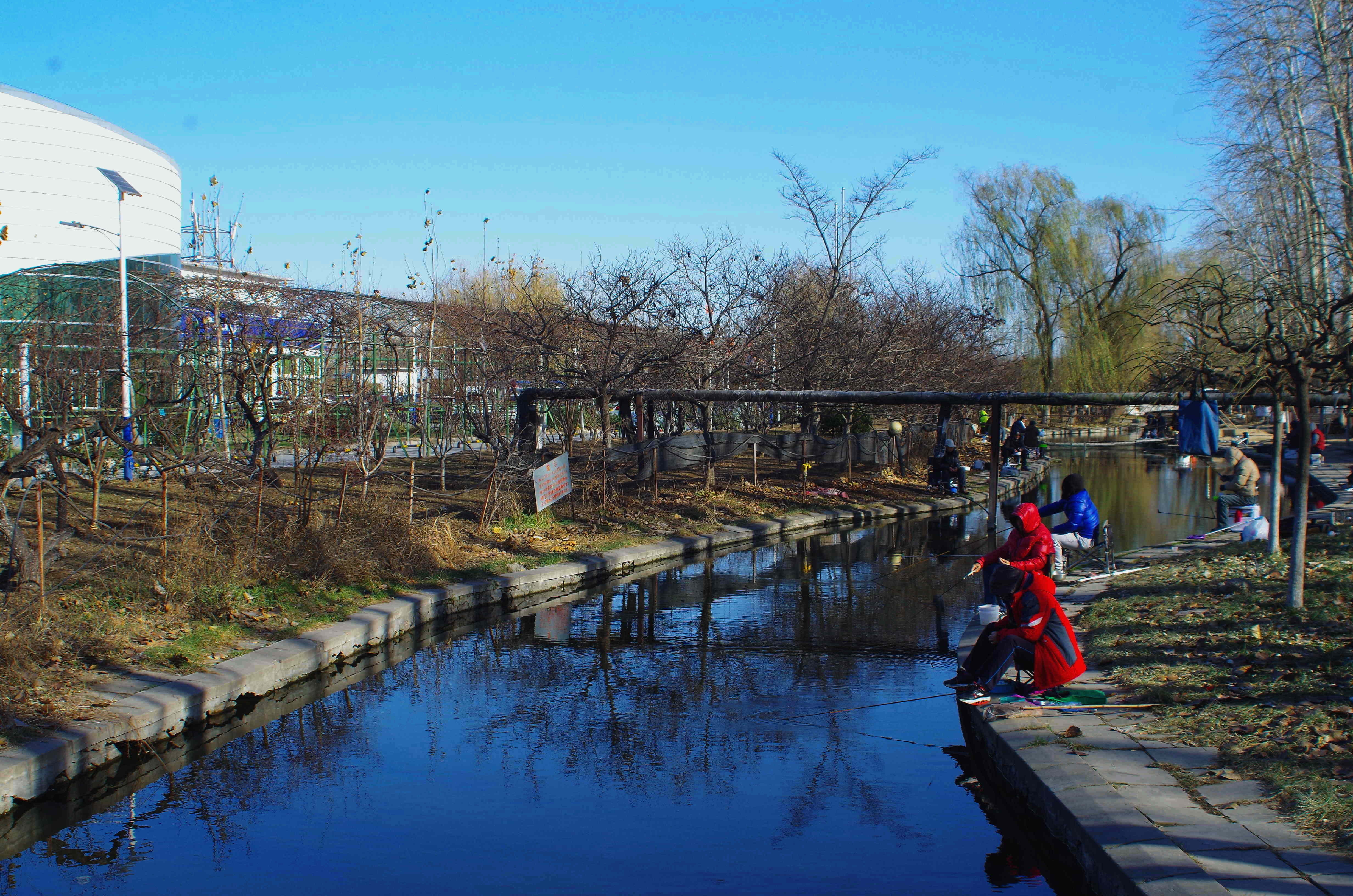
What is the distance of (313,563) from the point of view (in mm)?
11961

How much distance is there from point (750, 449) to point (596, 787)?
19.6 metres

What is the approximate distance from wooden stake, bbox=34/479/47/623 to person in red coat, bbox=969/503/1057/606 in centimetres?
754

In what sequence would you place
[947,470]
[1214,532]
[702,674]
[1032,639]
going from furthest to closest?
[947,470], [1214,532], [702,674], [1032,639]

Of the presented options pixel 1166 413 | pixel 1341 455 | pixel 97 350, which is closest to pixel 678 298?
pixel 97 350

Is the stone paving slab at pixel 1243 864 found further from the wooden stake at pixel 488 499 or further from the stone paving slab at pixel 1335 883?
the wooden stake at pixel 488 499

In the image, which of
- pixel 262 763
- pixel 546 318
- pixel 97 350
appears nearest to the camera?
pixel 262 763

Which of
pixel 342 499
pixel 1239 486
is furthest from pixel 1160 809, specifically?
pixel 1239 486

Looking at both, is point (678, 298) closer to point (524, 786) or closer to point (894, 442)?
point (894, 442)

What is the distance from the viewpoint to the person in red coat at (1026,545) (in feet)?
26.3

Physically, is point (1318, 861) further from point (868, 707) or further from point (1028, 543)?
point (868, 707)

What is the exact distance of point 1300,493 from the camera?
9.36m

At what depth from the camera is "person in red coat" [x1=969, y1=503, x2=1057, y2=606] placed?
Result: 8008 millimetres

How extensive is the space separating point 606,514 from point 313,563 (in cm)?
729

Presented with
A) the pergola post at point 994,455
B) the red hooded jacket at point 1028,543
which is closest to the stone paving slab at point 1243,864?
the red hooded jacket at point 1028,543
